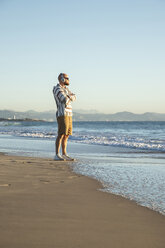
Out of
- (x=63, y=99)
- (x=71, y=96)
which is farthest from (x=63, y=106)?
(x=71, y=96)

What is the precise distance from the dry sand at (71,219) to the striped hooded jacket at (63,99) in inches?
117

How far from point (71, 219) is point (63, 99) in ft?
14.0

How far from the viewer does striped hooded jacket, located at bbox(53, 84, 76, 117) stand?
6465 millimetres

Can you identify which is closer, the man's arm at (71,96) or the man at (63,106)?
the man at (63,106)

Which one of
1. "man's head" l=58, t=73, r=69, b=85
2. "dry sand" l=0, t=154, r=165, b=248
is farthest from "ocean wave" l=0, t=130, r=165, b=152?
"dry sand" l=0, t=154, r=165, b=248

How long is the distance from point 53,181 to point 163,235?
6.83ft

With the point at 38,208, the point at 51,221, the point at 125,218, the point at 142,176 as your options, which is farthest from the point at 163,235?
the point at 142,176

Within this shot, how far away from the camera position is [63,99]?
6.45 metres

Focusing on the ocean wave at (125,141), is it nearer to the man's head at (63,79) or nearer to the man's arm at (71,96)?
the man's arm at (71,96)

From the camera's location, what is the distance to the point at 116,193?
3.37 m

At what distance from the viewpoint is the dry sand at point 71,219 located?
1955 millimetres

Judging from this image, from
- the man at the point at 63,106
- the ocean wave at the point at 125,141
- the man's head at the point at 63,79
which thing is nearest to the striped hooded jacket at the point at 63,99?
the man at the point at 63,106

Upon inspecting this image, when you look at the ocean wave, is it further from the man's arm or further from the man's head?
the man's head

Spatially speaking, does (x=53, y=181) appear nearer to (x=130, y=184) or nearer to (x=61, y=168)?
(x=130, y=184)
